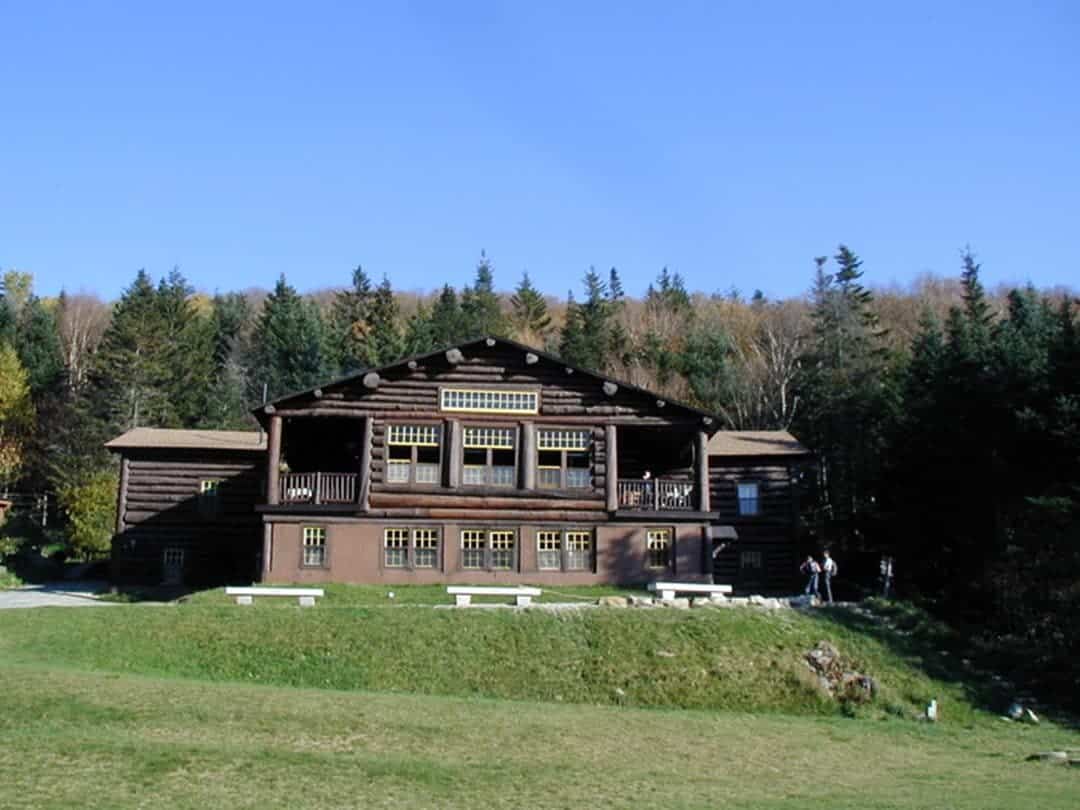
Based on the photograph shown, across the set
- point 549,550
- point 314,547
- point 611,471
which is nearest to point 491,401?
point 611,471

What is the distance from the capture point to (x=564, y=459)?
40.1m

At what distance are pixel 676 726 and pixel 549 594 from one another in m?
13.2

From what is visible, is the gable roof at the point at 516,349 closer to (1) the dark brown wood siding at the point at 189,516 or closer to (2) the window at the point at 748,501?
(2) the window at the point at 748,501

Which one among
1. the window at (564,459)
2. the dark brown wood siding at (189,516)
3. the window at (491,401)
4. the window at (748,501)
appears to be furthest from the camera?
the window at (748,501)

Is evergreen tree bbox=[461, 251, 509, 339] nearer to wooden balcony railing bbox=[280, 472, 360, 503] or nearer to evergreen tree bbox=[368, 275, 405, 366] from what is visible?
evergreen tree bbox=[368, 275, 405, 366]

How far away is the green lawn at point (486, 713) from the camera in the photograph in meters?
15.0

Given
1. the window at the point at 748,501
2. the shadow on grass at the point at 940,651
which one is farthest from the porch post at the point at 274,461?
the window at the point at 748,501

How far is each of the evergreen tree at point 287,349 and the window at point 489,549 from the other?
38884 mm

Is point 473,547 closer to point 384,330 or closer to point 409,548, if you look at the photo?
point 409,548

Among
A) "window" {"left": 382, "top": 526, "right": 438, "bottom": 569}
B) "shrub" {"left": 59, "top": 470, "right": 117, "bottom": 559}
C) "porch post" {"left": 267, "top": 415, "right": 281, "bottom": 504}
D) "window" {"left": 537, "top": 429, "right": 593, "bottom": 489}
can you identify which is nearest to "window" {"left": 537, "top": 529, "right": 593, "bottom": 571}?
"window" {"left": 537, "top": 429, "right": 593, "bottom": 489}

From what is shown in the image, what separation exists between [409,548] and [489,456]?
4306mm

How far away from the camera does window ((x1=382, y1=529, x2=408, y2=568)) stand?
38.5 meters

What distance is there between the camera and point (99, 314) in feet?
317

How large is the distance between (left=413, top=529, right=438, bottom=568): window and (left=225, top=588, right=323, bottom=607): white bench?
22.0 feet
